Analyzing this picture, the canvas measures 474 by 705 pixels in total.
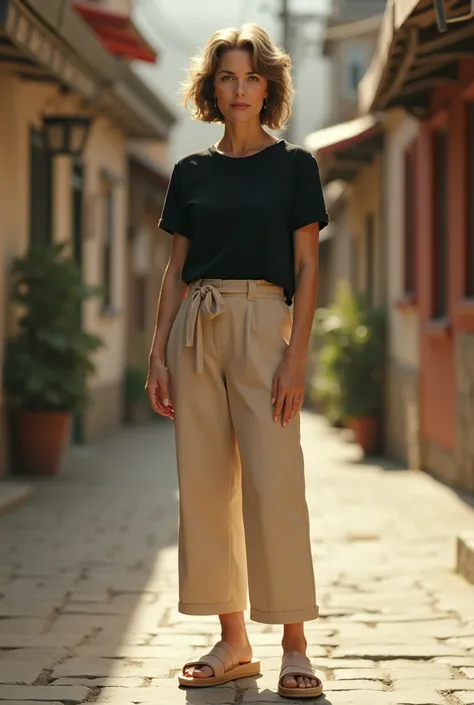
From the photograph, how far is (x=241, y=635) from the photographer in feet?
13.5

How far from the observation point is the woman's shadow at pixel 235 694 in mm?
3789

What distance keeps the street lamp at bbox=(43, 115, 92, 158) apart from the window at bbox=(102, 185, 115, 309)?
4539 mm

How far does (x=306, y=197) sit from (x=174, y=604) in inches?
83.2

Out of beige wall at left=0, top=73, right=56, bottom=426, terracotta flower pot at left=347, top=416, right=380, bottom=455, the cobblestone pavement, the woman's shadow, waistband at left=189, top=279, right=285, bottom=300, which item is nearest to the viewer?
the woman's shadow

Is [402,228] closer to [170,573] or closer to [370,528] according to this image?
[370,528]

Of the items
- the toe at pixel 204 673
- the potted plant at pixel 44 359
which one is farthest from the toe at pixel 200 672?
the potted plant at pixel 44 359

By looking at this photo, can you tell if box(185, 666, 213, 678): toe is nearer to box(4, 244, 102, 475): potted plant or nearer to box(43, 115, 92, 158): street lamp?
box(4, 244, 102, 475): potted plant

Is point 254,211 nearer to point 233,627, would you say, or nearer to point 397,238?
point 233,627

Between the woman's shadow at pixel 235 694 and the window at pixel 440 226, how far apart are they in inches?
249

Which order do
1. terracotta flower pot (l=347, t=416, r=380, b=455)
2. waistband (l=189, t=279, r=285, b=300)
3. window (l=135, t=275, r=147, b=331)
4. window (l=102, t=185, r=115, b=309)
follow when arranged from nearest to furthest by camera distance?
waistband (l=189, t=279, r=285, b=300)
terracotta flower pot (l=347, t=416, r=380, b=455)
window (l=102, t=185, r=115, b=309)
window (l=135, t=275, r=147, b=331)

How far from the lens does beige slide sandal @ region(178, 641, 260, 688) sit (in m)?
3.97

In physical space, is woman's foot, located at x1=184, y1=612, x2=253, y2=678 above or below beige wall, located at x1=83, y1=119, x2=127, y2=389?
below

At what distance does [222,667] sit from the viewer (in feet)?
13.1

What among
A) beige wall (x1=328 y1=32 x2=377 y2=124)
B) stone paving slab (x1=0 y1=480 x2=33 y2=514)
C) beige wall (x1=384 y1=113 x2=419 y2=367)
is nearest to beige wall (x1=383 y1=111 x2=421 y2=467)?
beige wall (x1=384 y1=113 x2=419 y2=367)
